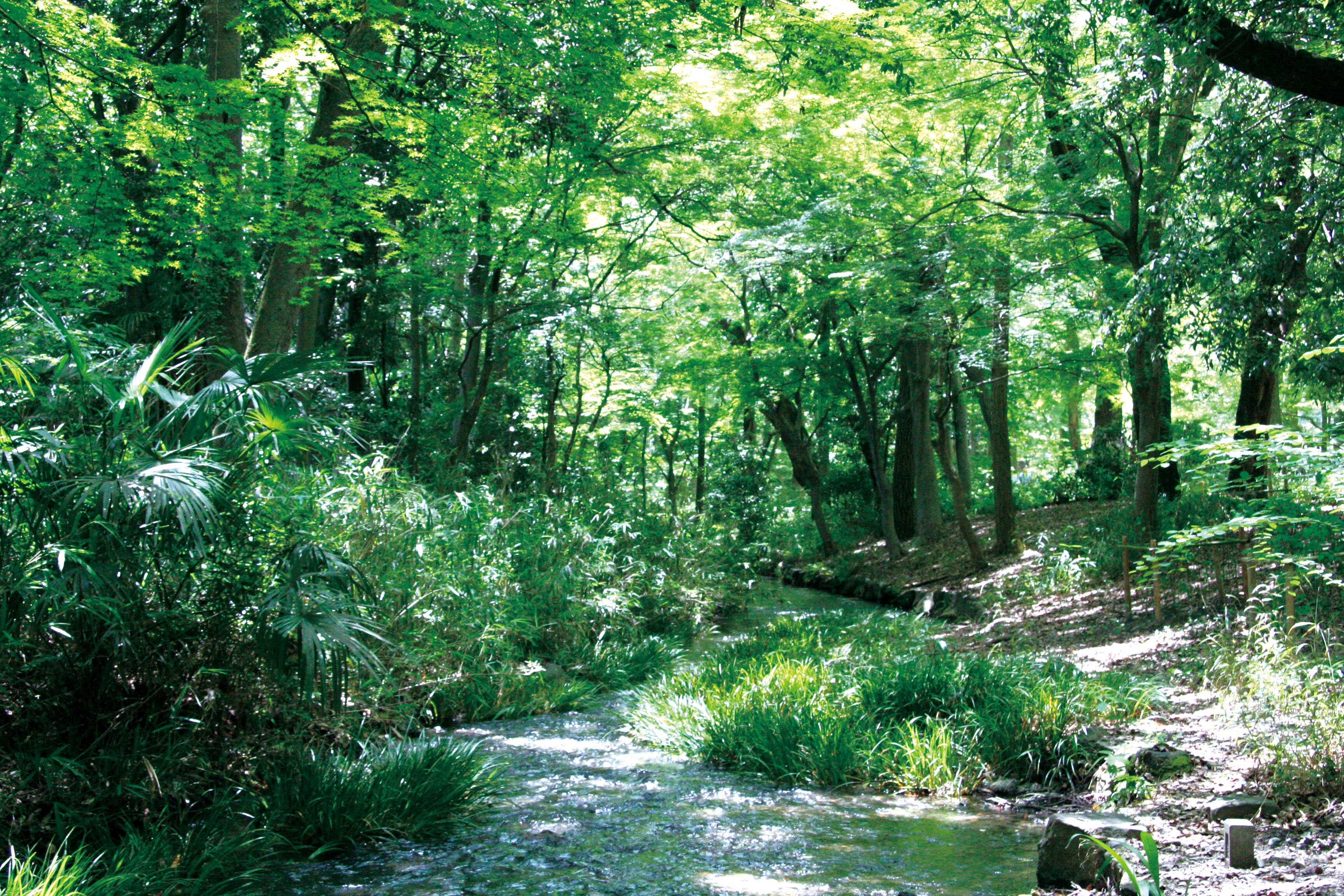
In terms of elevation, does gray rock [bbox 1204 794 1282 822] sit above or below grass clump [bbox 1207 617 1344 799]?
below

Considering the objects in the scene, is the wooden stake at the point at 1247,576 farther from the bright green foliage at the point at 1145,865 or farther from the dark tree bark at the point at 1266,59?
the bright green foliage at the point at 1145,865

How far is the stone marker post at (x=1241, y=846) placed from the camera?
3.62 m

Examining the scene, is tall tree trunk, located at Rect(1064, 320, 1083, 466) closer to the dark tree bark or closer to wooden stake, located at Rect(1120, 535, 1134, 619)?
wooden stake, located at Rect(1120, 535, 1134, 619)

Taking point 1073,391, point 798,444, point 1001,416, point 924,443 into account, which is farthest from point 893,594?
point 1073,391

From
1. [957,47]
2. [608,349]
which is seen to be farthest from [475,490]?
[608,349]

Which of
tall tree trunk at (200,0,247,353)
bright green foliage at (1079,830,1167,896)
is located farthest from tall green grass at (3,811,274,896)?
tall tree trunk at (200,0,247,353)

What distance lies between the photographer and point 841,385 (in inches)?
700

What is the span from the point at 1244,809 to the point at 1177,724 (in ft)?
4.86

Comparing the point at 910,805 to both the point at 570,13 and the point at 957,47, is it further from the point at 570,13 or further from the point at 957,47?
the point at 957,47

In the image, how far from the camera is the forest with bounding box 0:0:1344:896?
4.12 meters

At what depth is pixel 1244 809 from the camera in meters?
4.11

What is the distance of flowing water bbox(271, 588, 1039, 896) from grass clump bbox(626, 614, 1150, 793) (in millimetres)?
238

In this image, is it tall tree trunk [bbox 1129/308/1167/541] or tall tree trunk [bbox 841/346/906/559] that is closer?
tall tree trunk [bbox 1129/308/1167/541]

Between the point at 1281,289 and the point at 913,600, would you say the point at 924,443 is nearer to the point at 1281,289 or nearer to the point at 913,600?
the point at 913,600
